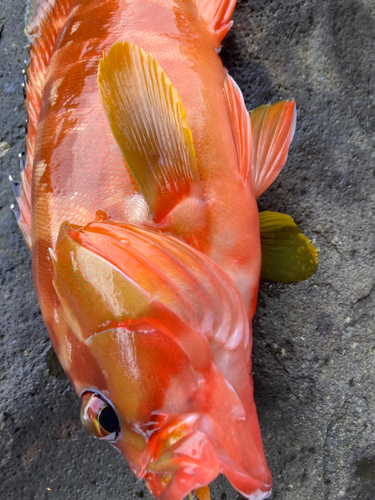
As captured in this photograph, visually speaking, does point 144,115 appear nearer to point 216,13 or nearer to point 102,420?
point 216,13

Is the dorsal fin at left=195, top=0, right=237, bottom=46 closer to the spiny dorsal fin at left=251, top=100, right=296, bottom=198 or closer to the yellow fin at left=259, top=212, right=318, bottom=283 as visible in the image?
the spiny dorsal fin at left=251, top=100, right=296, bottom=198

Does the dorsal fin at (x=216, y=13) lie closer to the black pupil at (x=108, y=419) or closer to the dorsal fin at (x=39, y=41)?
the dorsal fin at (x=39, y=41)

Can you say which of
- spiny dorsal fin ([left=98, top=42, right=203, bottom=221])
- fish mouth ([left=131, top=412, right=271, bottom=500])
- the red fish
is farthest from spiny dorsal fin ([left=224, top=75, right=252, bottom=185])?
fish mouth ([left=131, top=412, right=271, bottom=500])

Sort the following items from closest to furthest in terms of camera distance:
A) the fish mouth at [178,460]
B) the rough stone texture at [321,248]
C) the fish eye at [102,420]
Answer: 1. the fish mouth at [178,460]
2. the fish eye at [102,420]
3. the rough stone texture at [321,248]

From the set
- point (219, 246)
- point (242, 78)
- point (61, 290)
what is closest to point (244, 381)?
point (219, 246)

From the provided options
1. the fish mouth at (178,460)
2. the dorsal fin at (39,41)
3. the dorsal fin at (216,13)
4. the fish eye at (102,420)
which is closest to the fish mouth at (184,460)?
the fish mouth at (178,460)

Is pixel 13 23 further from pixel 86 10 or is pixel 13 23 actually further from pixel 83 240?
pixel 83 240

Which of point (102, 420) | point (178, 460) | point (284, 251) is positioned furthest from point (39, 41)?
point (178, 460)
